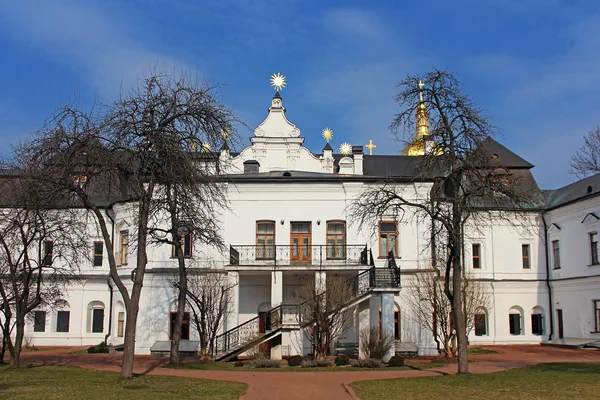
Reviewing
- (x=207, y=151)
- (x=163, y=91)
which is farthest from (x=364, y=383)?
(x=163, y=91)

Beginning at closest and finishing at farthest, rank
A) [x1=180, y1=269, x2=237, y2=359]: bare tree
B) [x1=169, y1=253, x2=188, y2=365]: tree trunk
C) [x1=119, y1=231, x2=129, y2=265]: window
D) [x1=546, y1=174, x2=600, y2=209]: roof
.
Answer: [x1=169, y1=253, x2=188, y2=365]: tree trunk < [x1=180, y1=269, x2=237, y2=359]: bare tree < [x1=119, y1=231, x2=129, y2=265]: window < [x1=546, y1=174, x2=600, y2=209]: roof

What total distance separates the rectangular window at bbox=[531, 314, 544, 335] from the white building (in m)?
0.06

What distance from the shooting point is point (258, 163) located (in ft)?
109

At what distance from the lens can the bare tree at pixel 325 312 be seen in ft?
77.4

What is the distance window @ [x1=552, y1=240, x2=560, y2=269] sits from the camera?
116ft

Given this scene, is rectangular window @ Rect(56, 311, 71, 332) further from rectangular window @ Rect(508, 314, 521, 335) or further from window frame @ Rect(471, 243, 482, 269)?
rectangular window @ Rect(508, 314, 521, 335)

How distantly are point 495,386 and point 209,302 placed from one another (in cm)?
1350

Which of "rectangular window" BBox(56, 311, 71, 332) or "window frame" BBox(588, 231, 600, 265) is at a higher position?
"window frame" BBox(588, 231, 600, 265)

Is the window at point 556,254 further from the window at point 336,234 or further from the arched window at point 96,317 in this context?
the arched window at point 96,317

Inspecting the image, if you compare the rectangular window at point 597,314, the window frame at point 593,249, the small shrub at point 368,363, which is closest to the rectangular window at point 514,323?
the rectangular window at point 597,314

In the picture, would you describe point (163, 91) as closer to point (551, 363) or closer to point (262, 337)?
point (262, 337)

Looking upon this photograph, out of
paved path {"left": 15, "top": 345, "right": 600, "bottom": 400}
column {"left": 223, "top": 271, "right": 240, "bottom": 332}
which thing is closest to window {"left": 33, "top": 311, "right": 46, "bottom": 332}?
paved path {"left": 15, "top": 345, "right": 600, "bottom": 400}

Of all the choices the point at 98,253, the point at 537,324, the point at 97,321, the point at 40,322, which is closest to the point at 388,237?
the point at 537,324

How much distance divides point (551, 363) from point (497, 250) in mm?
13544
